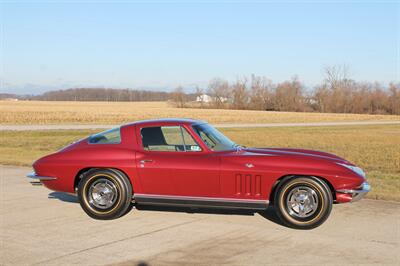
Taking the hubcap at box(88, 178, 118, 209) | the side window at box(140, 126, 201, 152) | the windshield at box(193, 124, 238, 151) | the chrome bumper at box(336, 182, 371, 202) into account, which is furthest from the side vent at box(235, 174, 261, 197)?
the hubcap at box(88, 178, 118, 209)

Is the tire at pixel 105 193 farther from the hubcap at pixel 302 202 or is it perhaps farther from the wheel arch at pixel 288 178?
the hubcap at pixel 302 202

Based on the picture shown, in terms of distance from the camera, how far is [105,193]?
21.8 ft

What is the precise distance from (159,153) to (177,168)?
369mm

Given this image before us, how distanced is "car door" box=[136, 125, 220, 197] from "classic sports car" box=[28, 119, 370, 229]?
0.01 meters

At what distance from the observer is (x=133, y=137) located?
677 centimetres

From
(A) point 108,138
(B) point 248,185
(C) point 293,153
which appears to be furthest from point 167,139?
(C) point 293,153

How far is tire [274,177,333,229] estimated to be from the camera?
6043mm

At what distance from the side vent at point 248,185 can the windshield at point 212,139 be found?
1.94 ft

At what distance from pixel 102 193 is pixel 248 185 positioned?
1.99 m

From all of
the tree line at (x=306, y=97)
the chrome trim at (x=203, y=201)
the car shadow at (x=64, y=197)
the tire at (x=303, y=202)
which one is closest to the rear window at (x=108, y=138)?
the chrome trim at (x=203, y=201)

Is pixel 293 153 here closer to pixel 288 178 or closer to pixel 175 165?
pixel 288 178

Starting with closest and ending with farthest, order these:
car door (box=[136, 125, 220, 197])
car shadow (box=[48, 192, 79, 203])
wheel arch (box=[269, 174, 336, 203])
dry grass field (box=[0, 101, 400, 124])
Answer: wheel arch (box=[269, 174, 336, 203])
car door (box=[136, 125, 220, 197])
car shadow (box=[48, 192, 79, 203])
dry grass field (box=[0, 101, 400, 124])

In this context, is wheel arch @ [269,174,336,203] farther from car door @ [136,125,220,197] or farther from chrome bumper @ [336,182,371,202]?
car door @ [136,125,220,197]

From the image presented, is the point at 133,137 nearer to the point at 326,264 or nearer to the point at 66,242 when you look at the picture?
the point at 66,242
